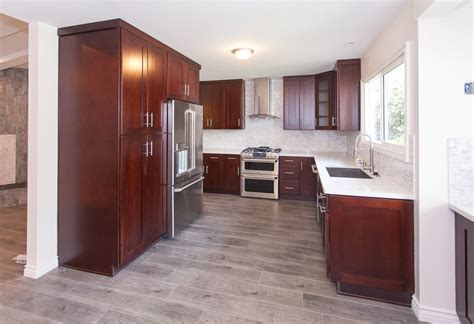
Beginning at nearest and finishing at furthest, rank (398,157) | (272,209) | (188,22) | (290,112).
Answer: (398,157), (188,22), (272,209), (290,112)

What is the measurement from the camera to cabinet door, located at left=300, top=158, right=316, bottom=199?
4.93 meters

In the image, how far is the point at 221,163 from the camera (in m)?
5.47

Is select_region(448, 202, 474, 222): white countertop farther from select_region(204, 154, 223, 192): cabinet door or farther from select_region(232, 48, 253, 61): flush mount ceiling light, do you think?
select_region(204, 154, 223, 192): cabinet door

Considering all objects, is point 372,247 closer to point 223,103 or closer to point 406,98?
point 406,98

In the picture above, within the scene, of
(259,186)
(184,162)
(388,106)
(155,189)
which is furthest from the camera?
(259,186)

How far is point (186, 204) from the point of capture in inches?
140

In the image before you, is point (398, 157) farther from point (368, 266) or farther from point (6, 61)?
point (6, 61)

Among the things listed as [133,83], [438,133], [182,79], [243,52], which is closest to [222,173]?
[182,79]

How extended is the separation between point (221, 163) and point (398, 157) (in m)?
3.60

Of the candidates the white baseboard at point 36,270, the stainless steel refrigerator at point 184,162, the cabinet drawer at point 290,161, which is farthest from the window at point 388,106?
the white baseboard at point 36,270

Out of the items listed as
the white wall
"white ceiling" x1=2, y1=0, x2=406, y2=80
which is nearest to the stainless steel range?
"white ceiling" x1=2, y1=0, x2=406, y2=80

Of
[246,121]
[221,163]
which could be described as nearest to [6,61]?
[221,163]

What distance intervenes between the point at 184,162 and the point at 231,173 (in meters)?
2.03

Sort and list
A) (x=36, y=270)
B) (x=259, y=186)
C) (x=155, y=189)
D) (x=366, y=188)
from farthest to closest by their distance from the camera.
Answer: (x=259, y=186)
(x=155, y=189)
(x=36, y=270)
(x=366, y=188)
